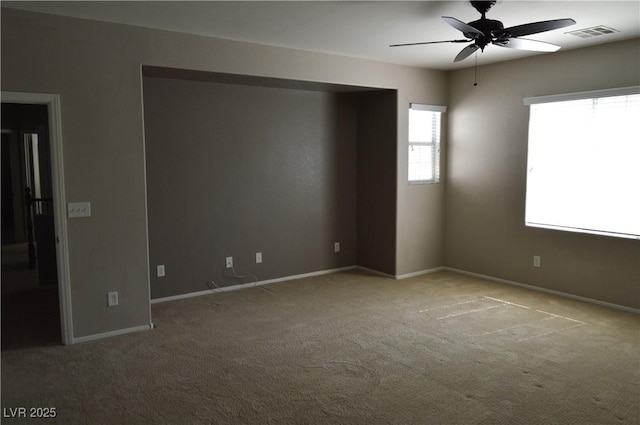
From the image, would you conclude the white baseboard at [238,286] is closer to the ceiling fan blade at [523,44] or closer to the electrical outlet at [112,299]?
the electrical outlet at [112,299]

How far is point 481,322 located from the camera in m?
4.45

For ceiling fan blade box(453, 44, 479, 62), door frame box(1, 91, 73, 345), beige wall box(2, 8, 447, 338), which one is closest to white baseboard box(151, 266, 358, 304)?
beige wall box(2, 8, 447, 338)

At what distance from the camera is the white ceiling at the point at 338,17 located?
351 centimetres

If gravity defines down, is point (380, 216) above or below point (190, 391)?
above

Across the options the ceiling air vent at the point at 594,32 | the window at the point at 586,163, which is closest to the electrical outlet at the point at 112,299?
the window at the point at 586,163

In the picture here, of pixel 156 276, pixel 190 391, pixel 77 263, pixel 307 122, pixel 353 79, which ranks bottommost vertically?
pixel 190 391

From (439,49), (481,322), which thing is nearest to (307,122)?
(439,49)

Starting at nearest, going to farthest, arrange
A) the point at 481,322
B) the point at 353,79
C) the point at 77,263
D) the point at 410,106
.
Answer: the point at 77,263 → the point at 481,322 → the point at 353,79 → the point at 410,106

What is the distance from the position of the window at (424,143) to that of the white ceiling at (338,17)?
1.32 m

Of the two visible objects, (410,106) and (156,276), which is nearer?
(156,276)

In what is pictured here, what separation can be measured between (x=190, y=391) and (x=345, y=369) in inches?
42.1

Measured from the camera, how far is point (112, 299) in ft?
13.5

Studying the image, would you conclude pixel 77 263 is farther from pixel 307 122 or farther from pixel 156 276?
pixel 307 122

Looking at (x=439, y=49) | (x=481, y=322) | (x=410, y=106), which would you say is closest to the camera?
(x=481, y=322)
